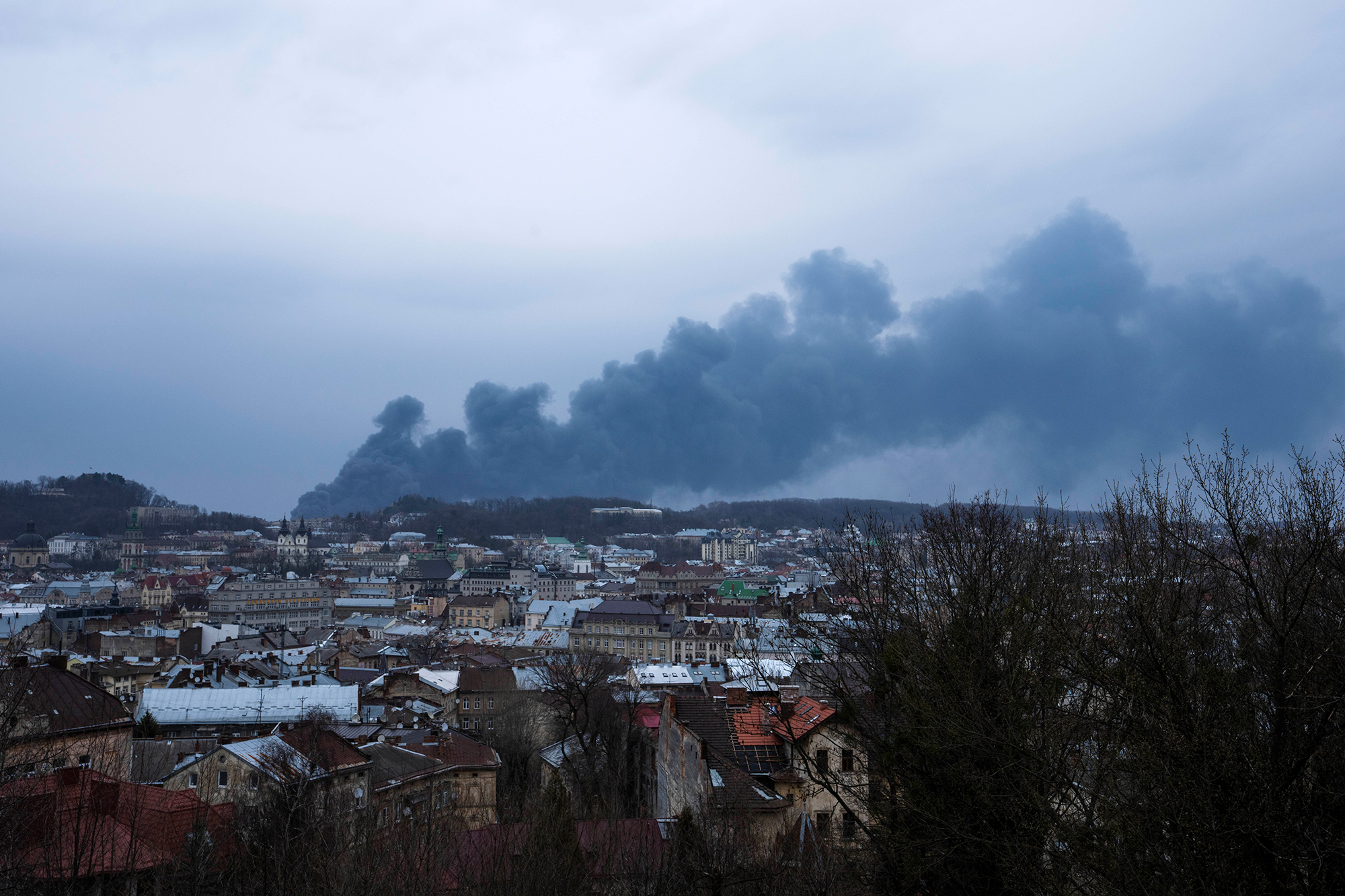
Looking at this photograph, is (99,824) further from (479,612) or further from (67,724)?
(479,612)

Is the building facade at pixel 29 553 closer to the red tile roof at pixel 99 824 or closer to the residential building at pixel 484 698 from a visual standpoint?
the residential building at pixel 484 698

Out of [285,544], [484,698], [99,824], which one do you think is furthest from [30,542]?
[99,824]

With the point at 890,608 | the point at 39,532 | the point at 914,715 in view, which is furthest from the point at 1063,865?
the point at 39,532

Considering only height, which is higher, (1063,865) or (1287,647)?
(1287,647)

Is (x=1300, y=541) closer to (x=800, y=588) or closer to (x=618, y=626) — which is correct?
(x=618, y=626)

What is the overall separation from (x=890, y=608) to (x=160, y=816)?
11.6 m

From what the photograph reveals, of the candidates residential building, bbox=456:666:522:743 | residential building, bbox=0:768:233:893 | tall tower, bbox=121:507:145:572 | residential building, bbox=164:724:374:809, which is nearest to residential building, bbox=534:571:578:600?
tall tower, bbox=121:507:145:572

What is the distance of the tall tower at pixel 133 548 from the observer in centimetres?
16875

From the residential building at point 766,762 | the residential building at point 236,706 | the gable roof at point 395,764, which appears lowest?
the residential building at point 236,706

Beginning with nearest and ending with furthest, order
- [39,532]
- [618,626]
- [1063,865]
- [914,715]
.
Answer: [1063,865]
[914,715]
[618,626]
[39,532]

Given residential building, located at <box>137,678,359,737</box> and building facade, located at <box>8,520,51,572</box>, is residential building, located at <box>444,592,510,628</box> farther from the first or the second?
building facade, located at <box>8,520,51,572</box>

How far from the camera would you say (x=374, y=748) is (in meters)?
24.5

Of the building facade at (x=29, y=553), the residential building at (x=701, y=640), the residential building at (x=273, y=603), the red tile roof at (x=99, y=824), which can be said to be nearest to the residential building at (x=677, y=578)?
the residential building at (x=273, y=603)

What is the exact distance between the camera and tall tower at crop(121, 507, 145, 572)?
16875cm
